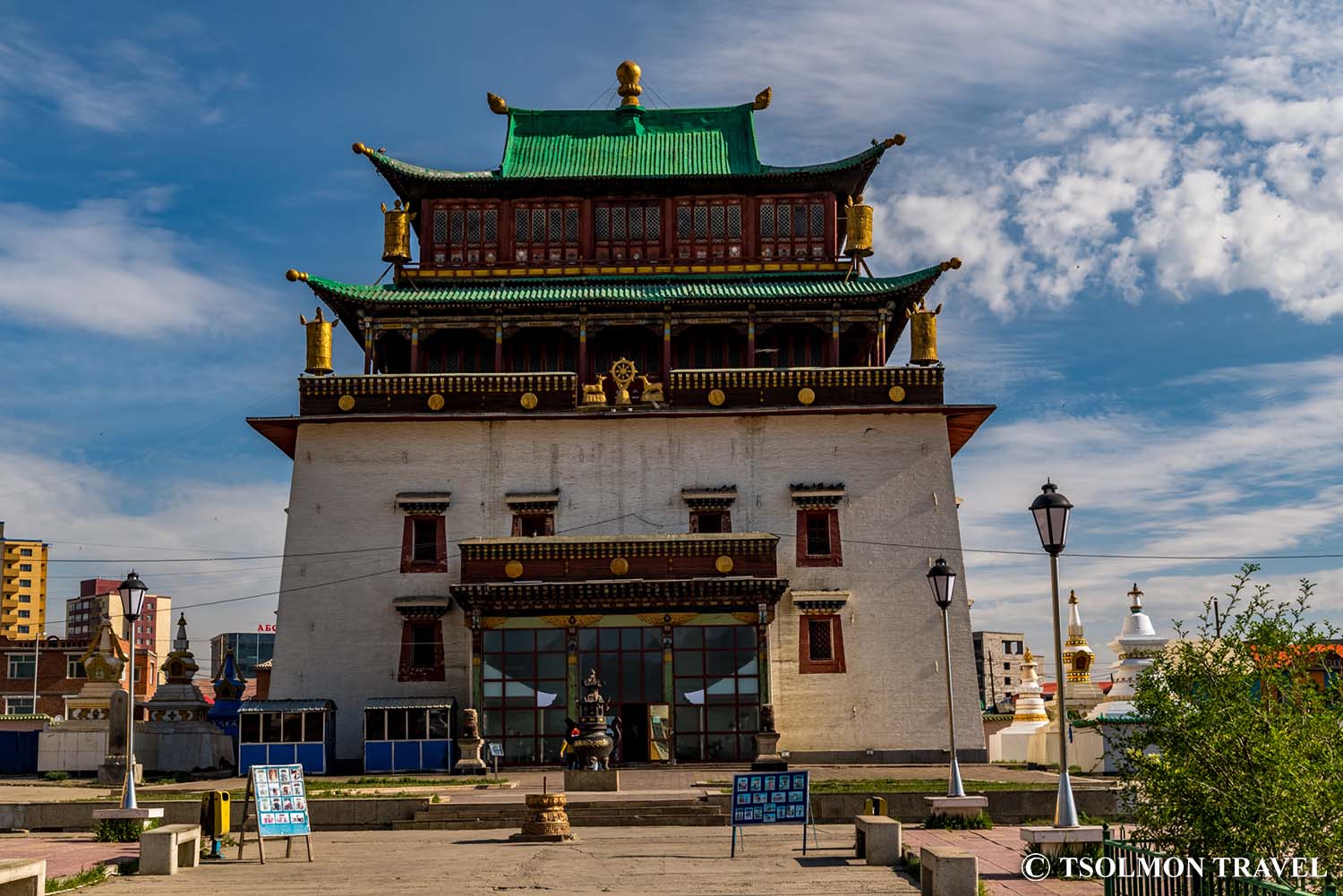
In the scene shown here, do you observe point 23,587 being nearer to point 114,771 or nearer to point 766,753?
point 114,771

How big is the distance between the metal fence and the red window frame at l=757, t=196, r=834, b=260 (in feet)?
110

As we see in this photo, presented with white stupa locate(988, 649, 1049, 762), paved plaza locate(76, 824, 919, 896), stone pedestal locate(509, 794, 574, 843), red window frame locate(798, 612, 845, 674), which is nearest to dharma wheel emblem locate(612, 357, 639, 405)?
red window frame locate(798, 612, 845, 674)

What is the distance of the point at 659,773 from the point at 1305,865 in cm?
2420

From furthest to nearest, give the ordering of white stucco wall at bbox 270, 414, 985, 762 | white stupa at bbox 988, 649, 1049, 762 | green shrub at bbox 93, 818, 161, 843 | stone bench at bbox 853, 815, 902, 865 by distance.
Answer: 1. white stupa at bbox 988, 649, 1049, 762
2. white stucco wall at bbox 270, 414, 985, 762
3. green shrub at bbox 93, 818, 161, 843
4. stone bench at bbox 853, 815, 902, 865

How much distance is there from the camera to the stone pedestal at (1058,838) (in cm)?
1739

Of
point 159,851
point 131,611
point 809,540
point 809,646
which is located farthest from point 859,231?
point 159,851

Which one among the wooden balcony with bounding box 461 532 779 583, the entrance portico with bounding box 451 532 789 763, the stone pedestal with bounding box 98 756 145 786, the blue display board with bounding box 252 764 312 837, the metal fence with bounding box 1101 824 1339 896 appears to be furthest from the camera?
the wooden balcony with bounding box 461 532 779 583

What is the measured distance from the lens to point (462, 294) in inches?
1750

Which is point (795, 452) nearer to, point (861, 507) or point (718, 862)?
point (861, 507)

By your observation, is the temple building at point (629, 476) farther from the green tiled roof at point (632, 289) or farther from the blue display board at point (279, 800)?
the blue display board at point (279, 800)

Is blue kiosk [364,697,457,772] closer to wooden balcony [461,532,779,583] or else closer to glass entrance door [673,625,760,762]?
wooden balcony [461,532,779,583]

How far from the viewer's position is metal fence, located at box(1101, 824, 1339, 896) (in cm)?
1116

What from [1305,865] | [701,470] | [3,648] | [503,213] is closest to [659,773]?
[701,470]

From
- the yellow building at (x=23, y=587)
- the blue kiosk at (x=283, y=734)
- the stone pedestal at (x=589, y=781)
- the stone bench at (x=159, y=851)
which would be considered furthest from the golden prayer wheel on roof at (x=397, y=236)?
the yellow building at (x=23, y=587)
